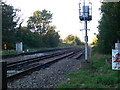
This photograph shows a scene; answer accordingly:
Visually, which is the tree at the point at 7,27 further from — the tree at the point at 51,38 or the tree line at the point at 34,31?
the tree at the point at 51,38

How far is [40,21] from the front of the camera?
7619 cm

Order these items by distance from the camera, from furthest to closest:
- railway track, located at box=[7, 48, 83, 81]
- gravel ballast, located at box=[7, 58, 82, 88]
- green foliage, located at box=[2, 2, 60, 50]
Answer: green foliage, located at box=[2, 2, 60, 50], railway track, located at box=[7, 48, 83, 81], gravel ballast, located at box=[7, 58, 82, 88]

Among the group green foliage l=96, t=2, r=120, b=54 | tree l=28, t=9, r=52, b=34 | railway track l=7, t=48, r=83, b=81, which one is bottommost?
railway track l=7, t=48, r=83, b=81

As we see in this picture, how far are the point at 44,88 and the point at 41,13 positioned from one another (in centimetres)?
7221

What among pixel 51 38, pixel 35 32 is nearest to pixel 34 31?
pixel 35 32

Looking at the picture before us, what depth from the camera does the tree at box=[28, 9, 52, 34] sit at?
243 feet

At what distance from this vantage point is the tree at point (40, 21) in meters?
74.0

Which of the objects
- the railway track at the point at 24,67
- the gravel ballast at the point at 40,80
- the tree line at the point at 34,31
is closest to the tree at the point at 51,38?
the tree line at the point at 34,31

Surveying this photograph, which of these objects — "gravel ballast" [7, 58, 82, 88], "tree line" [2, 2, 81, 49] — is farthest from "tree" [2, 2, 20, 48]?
"gravel ballast" [7, 58, 82, 88]

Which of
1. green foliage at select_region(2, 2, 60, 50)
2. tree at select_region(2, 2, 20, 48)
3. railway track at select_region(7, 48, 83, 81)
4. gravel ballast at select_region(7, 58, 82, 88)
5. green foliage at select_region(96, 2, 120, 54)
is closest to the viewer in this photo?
gravel ballast at select_region(7, 58, 82, 88)

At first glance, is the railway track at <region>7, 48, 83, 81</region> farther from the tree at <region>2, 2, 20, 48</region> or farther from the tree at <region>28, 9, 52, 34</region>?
the tree at <region>28, 9, 52, 34</region>

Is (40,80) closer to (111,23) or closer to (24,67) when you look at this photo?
(24,67)

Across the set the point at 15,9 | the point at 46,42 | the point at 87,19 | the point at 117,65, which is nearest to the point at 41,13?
the point at 46,42

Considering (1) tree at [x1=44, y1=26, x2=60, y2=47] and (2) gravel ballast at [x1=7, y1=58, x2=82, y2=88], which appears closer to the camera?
(2) gravel ballast at [x1=7, y1=58, x2=82, y2=88]
